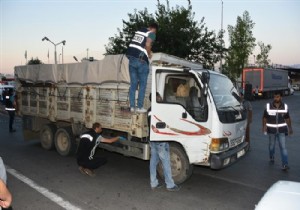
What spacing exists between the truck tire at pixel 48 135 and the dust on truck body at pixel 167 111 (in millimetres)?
697

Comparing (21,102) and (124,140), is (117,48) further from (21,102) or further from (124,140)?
(124,140)

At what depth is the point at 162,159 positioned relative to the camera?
20.1 ft

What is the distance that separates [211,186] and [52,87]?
5.15 m

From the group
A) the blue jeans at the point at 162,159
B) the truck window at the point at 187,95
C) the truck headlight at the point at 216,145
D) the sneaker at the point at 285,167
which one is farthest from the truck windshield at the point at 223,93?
the sneaker at the point at 285,167

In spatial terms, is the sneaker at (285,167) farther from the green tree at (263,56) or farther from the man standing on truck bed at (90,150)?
the green tree at (263,56)

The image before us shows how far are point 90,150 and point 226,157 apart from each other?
2.89 metres

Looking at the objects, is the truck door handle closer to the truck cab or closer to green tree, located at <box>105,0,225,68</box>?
the truck cab

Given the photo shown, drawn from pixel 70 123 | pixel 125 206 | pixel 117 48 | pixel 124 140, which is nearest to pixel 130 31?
pixel 117 48

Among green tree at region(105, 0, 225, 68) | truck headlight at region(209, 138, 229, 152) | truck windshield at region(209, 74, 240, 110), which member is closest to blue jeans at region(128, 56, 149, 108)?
truck windshield at region(209, 74, 240, 110)

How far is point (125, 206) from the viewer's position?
5.36 m

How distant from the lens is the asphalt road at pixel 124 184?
18.0 ft

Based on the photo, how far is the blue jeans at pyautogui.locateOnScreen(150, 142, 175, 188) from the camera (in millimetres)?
6117

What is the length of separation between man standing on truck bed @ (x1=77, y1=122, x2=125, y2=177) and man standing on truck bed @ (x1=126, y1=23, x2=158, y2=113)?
113 centimetres

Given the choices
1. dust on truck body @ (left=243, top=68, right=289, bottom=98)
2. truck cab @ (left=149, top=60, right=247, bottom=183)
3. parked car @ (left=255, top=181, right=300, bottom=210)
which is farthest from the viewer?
dust on truck body @ (left=243, top=68, right=289, bottom=98)
